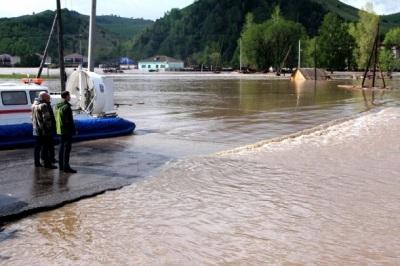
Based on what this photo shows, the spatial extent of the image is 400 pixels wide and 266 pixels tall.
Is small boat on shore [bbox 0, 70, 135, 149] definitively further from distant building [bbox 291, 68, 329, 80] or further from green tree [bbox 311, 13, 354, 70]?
green tree [bbox 311, 13, 354, 70]

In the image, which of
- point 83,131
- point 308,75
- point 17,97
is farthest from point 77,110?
point 308,75

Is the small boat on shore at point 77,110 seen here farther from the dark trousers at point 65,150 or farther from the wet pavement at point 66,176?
the dark trousers at point 65,150

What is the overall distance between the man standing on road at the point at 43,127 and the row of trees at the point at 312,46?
112 m

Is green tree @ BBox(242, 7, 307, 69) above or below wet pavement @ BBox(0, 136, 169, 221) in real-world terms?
above

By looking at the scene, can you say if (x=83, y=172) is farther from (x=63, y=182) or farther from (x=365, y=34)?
(x=365, y=34)

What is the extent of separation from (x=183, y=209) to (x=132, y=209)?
0.85 meters

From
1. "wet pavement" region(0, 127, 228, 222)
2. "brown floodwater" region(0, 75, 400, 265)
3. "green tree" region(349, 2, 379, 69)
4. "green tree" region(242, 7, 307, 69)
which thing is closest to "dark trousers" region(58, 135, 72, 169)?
"wet pavement" region(0, 127, 228, 222)

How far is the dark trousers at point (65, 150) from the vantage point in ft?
37.7

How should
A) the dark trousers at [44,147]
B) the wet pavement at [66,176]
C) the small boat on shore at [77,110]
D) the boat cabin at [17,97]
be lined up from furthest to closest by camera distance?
the boat cabin at [17,97]
the small boat on shore at [77,110]
the dark trousers at [44,147]
the wet pavement at [66,176]

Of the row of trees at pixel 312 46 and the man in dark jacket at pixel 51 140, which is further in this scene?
the row of trees at pixel 312 46

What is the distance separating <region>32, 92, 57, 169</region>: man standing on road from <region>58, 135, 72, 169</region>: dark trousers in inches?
17.7

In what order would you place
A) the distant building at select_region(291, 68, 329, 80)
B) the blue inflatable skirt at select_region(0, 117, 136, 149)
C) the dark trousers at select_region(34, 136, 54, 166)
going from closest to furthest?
the dark trousers at select_region(34, 136, 54, 166) < the blue inflatable skirt at select_region(0, 117, 136, 149) < the distant building at select_region(291, 68, 329, 80)

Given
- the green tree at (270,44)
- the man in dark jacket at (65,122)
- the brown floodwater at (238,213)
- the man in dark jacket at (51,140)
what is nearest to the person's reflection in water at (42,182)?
the man in dark jacket at (51,140)

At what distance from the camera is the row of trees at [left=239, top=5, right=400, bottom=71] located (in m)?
123
